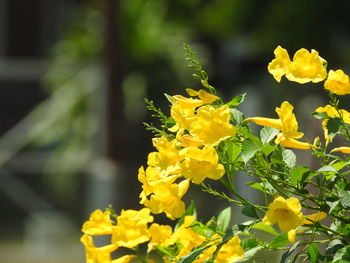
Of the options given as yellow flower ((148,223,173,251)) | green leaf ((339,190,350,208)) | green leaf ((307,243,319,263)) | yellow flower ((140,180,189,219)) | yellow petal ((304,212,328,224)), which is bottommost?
green leaf ((307,243,319,263))

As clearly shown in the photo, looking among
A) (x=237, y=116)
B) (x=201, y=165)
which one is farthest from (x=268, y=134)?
(x=201, y=165)

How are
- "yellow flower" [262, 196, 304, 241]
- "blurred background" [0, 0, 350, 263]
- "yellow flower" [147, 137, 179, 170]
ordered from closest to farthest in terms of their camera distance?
1. "yellow flower" [262, 196, 304, 241]
2. "yellow flower" [147, 137, 179, 170]
3. "blurred background" [0, 0, 350, 263]

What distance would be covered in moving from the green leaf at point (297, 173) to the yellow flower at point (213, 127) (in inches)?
4.8

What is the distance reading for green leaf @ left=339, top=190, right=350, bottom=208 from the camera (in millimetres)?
1699

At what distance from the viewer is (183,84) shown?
11773 mm

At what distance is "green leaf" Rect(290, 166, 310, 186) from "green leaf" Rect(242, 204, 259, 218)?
9cm

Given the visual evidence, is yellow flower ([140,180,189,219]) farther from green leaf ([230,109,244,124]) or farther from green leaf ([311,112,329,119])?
green leaf ([311,112,329,119])

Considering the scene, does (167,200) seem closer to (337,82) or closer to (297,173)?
(297,173)

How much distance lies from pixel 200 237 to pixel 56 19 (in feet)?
40.4

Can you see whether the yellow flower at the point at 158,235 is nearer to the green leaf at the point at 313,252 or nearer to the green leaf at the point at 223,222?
the green leaf at the point at 223,222

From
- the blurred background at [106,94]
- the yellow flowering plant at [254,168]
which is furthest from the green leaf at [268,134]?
the blurred background at [106,94]

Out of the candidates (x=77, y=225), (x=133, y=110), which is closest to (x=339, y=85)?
(x=77, y=225)

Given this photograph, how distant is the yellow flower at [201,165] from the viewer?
65.9 inches

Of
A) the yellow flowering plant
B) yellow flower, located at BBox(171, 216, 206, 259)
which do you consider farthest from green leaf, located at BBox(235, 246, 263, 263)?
yellow flower, located at BBox(171, 216, 206, 259)
